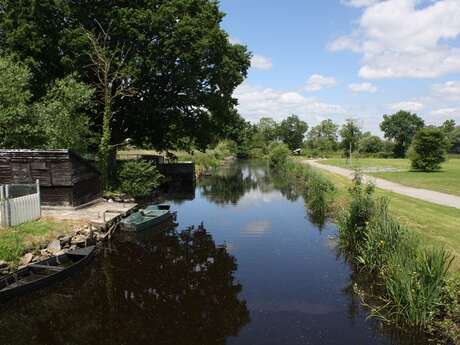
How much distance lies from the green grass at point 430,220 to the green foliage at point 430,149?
23611mm

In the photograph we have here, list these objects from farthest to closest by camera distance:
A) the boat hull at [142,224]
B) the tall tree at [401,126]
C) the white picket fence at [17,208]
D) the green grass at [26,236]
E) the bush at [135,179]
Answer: the tall tree at [401,126]
the bush at [135,179]
the boat hull at [142,224]
the white picket fence at [17,208]
the green grass at [26,236]

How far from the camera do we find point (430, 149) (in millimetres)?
48000

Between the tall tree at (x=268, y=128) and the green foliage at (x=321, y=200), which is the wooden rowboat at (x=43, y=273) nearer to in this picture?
the green foliage at (x=321, y=200)

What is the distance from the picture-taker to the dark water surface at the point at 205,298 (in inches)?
421

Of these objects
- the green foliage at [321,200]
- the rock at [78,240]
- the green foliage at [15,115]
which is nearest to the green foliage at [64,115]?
the green foliage at [15,115]

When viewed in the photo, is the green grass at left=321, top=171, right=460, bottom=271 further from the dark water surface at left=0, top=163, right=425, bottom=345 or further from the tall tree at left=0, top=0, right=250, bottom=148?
the tall tree at left=0, top=0, right=250, bottom=148

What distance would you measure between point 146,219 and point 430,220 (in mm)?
15546

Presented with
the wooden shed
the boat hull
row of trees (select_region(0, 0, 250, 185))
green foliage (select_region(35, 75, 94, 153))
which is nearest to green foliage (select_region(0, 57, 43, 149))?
row of trees (select_region(0, 0, 250, 185))

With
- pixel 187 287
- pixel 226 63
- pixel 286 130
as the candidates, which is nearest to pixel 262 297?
pixel 187 287

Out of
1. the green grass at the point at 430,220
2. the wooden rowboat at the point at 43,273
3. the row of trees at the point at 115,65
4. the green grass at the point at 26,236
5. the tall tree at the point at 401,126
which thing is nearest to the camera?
the wooden rowboat at the point at 43,273

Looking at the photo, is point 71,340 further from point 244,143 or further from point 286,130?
point 286,130

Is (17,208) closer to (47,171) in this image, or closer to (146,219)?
(47,171)

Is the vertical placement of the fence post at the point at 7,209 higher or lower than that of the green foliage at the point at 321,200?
higher

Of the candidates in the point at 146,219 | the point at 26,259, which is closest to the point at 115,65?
the point at 146,219
